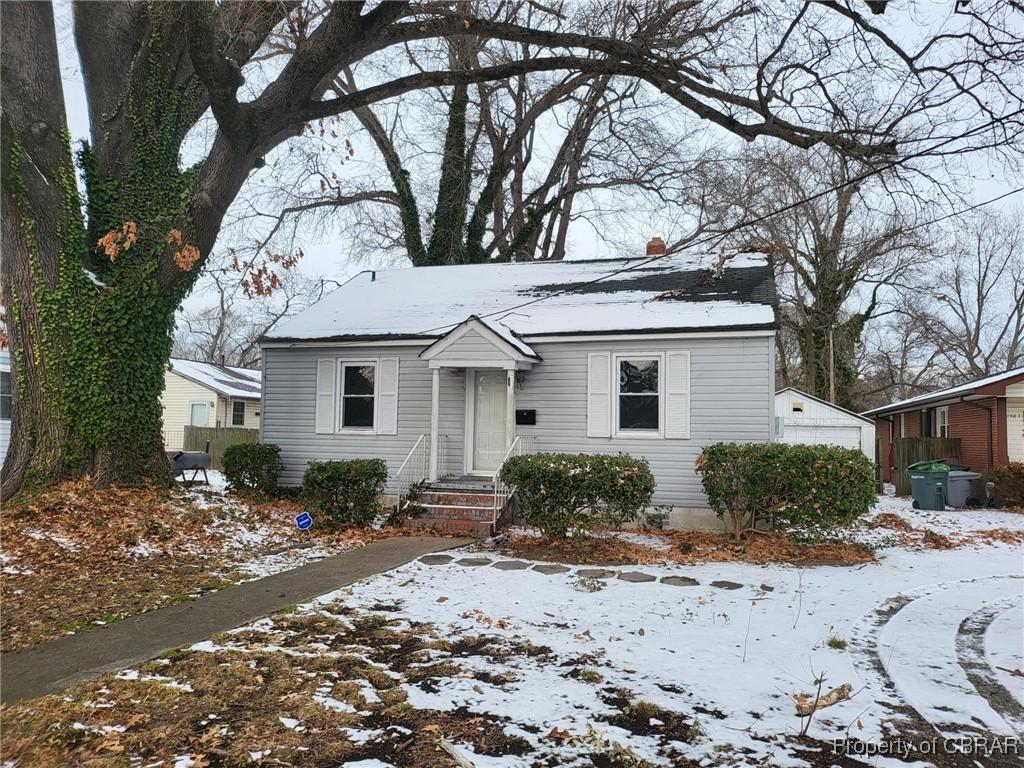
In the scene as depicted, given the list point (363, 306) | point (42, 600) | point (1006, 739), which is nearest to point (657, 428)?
point (363, 306)

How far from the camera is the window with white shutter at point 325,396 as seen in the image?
44.0 feet

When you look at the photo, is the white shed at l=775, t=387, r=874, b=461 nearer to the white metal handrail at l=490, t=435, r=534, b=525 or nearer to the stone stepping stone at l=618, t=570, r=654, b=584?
the white metal handrail at l=490, t=435, r=534, b=525

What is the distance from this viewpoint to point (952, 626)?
19.4ft

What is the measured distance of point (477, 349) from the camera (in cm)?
1166

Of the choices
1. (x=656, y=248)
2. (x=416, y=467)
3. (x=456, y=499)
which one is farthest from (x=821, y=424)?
(x=456, y=499)

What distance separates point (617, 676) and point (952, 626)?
3.52 metres

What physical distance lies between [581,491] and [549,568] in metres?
1.40

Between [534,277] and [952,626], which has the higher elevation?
[534,277]

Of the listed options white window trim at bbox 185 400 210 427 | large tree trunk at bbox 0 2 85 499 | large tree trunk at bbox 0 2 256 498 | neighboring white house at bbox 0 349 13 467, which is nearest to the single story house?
large tree trunk at bbox 0 2 256 498

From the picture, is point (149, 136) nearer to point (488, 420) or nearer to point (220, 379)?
point (488, 420)

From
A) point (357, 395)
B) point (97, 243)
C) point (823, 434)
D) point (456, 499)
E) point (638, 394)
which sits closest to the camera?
point (97, 243)

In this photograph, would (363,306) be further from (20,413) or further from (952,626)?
(952,626)

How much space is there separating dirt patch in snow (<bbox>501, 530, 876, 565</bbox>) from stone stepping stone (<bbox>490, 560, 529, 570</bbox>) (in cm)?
30

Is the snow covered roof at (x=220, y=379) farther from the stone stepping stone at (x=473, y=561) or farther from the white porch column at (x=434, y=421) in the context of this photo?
the stone stepping stone at (x=473, y=561)
